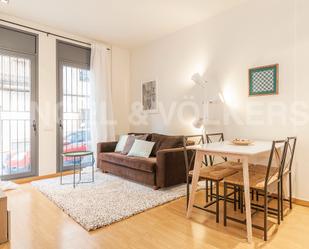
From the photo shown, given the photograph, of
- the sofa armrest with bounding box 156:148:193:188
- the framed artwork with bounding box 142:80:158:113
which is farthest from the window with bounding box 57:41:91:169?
the sofa armrest with bounding box 156:148:193:188

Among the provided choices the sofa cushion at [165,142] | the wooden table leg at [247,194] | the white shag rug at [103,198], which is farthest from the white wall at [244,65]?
the white shag rug at [103,198]

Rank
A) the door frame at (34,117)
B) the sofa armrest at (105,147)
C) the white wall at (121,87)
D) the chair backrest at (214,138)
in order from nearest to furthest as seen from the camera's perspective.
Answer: the chair backrest at (214,138) < the door frame at (34,117) < the sofa armrest at (105,147) < the white wall at (121,87)

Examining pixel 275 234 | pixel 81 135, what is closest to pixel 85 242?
pixel 275 234

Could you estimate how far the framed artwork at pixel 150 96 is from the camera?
4531mm

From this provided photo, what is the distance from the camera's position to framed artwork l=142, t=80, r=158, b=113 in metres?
4.53

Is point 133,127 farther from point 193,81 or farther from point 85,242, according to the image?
point 85,242

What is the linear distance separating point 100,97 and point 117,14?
5.42 feet

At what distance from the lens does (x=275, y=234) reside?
1.96 m

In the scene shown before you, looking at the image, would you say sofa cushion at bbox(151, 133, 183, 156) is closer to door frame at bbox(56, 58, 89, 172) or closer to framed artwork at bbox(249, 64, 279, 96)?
framed artwork at bbox(249, 64, 279, 96)

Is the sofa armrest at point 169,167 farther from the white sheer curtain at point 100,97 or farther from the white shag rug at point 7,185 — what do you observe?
the white shag rug at point 7,185

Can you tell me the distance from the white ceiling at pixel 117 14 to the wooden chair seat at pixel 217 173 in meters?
2.32

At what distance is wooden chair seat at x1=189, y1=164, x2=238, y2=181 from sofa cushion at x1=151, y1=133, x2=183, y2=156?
43.9 inches

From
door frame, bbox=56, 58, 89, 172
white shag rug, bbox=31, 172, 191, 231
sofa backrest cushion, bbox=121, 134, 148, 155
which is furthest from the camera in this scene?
door frame, bbox=56, 58, 89, 172

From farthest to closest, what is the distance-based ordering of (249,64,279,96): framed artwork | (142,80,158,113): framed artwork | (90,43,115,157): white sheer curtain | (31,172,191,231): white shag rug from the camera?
1. (142,80,158,113): framed artwork
2. (90,43,115,157): white sheer curtain
3. (249,64,279,96): framed artwork
4. (31,172,191,231): white shag rug
